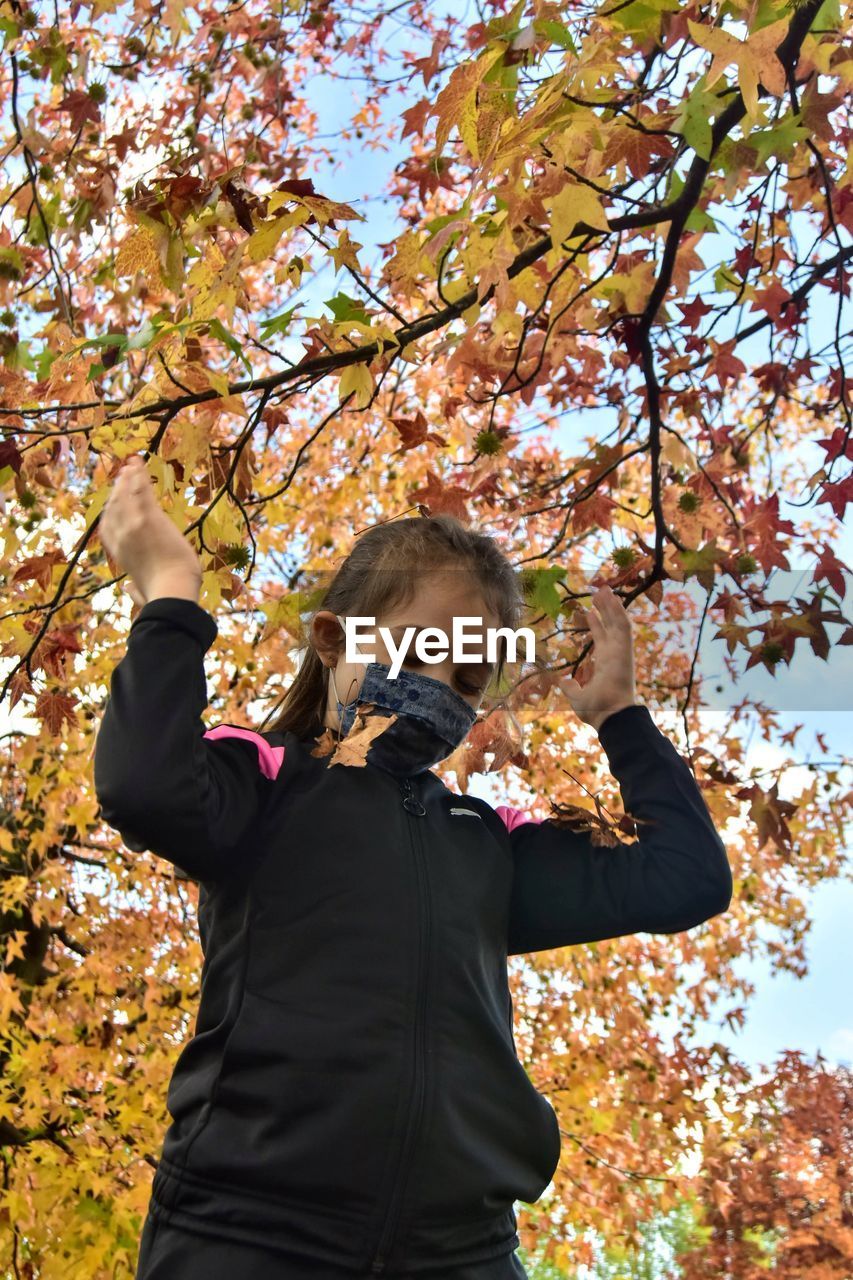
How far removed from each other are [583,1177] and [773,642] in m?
3.57

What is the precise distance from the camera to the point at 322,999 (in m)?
1.36

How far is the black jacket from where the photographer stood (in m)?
1.29

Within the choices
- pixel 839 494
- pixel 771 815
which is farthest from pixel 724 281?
pixel 771 815

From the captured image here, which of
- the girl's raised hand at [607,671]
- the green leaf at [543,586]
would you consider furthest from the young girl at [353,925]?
the green leaf at [543,586]

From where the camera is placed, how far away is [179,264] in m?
1.85

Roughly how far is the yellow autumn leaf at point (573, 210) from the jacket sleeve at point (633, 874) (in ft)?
2.76

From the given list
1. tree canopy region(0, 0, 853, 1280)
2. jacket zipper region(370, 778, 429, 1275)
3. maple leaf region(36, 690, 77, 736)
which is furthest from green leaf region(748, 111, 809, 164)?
maple leaf region(36, 690, 77, 736)

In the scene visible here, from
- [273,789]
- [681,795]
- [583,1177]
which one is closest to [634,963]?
[583,1177]

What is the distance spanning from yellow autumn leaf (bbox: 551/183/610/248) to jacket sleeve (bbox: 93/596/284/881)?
31.9 inches

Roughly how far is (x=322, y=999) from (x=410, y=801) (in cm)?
34

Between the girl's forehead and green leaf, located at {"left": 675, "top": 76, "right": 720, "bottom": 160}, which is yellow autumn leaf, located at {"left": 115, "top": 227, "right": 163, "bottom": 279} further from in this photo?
green leaf, located at {"left": 675, "top": 76, "right": 720, "bottom": 160}

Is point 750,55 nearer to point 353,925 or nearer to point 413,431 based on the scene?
point 413,431

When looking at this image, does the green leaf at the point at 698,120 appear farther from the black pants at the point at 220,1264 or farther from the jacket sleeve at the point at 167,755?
the black pants at the point at 220,1264

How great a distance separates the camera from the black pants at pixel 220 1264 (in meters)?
1.24
